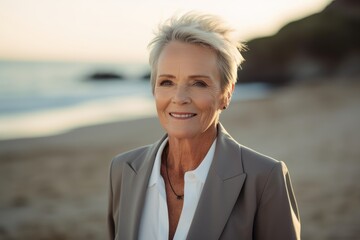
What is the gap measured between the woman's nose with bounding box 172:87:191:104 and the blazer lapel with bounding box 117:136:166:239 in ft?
1.57

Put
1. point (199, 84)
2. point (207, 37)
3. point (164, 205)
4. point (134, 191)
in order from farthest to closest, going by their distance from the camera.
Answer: point (134, 191)
point (164, 205)
point (199, 84)
point (207, 37)

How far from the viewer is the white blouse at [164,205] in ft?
7.95

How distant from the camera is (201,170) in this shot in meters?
2.53

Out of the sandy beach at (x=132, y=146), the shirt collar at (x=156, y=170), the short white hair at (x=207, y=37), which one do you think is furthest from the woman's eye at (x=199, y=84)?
the sandy beach at (x=132, y=146)

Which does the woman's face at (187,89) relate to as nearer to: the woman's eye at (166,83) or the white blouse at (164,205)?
the woman's eye at (166,83)

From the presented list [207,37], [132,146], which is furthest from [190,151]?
[132,146]

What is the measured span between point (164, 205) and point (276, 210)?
0.63 m

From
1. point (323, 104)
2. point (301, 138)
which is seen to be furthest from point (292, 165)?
point (323, 104)

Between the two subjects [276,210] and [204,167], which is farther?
[204,167]

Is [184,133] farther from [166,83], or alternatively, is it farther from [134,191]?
[134,191]

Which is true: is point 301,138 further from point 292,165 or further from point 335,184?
point 335,184

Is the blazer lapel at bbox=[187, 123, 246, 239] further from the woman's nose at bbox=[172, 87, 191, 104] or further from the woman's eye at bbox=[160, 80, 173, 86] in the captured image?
the woman's eye at bbox=[160, 80, 173, 86]

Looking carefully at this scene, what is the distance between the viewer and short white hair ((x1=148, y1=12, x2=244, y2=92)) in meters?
2.32

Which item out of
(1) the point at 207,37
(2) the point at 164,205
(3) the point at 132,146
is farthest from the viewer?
(3) the point at 132,146
